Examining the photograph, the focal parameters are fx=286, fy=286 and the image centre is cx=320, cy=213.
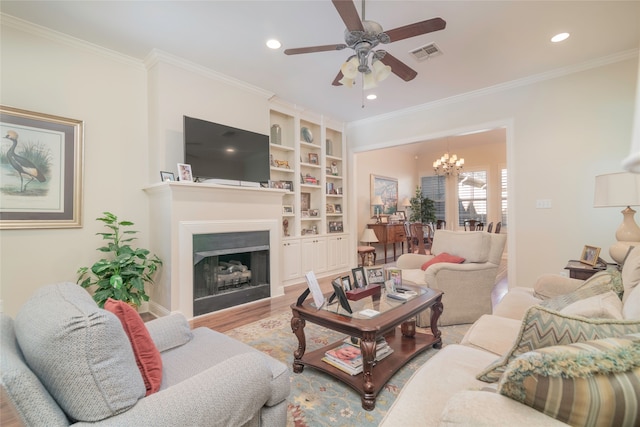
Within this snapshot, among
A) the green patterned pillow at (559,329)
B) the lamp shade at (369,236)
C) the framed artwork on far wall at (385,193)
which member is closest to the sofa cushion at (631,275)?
the green patterned pillow at (559,329)

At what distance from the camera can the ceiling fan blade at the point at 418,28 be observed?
1.94 m

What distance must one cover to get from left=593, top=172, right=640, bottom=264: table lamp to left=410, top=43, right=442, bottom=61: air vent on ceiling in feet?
6.61

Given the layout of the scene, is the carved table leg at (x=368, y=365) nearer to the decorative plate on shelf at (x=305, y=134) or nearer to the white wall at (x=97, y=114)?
the white wall at (x=97, y=114)

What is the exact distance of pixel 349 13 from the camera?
189cm

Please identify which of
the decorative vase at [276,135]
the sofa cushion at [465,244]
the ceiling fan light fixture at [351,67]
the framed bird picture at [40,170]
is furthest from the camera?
the decorative vase at [276,135]

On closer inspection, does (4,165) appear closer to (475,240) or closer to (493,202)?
(475,240)

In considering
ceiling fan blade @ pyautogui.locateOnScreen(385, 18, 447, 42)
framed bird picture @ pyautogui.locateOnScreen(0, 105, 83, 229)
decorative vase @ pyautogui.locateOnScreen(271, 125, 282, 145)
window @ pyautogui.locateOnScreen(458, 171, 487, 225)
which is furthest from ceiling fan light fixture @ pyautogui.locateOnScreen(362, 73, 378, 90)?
window @ pyautogui.locateOnScreen(458, 171, 487, 225)

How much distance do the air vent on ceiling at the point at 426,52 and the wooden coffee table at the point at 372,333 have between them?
8.41 ft

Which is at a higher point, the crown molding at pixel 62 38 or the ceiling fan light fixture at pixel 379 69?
the crown molding at pixel 62 38

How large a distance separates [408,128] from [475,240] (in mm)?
2585

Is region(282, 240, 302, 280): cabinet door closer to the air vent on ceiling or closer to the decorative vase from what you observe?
the decorative vase

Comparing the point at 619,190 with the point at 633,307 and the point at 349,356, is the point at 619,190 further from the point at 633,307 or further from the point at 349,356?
the point at 349,356

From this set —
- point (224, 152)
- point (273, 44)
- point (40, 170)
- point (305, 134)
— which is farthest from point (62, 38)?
point (305, 134)

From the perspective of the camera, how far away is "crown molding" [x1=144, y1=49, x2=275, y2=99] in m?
3.25
